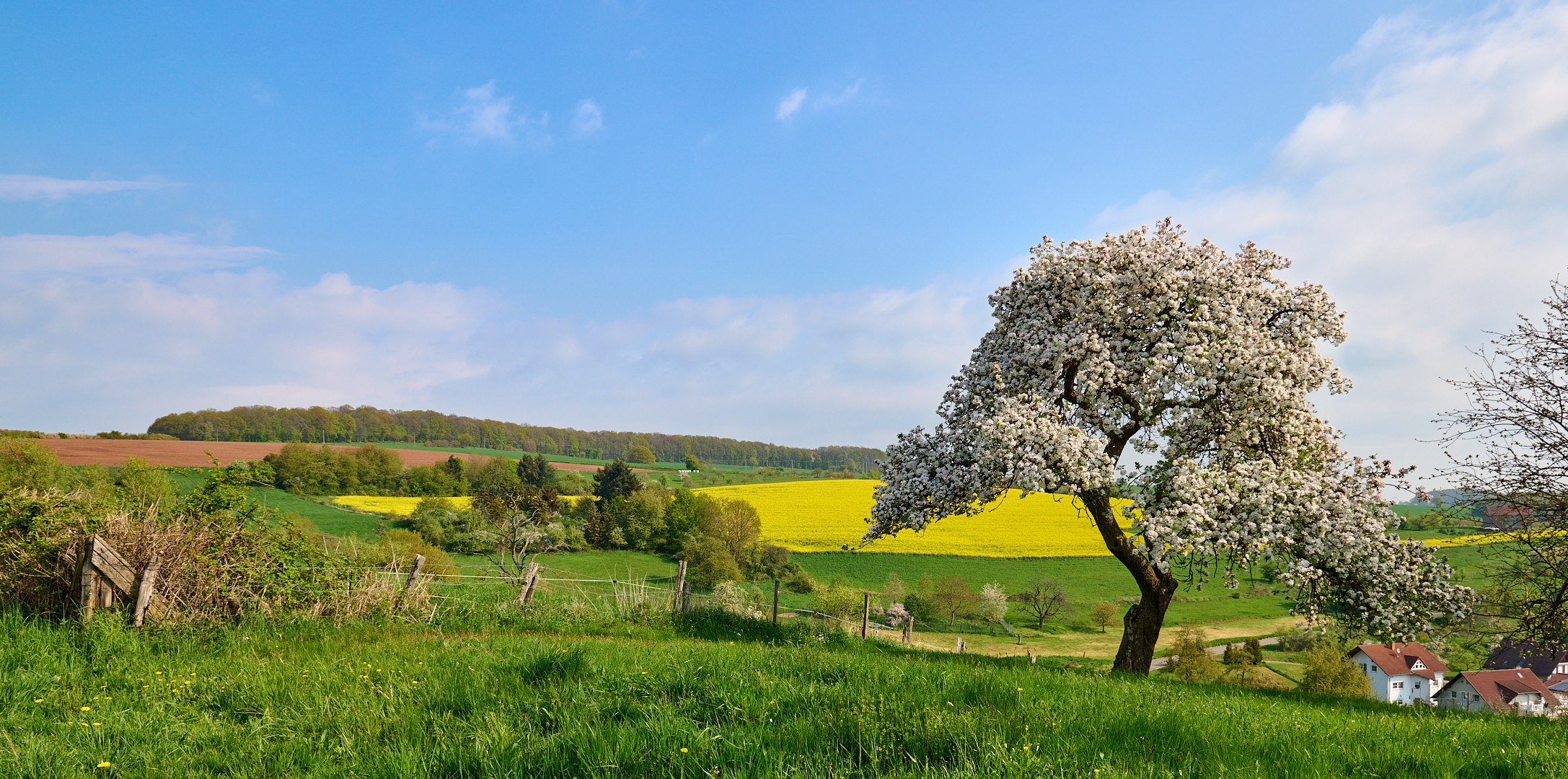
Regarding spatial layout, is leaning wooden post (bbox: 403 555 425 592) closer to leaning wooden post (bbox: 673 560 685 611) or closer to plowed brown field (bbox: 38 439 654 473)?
leaning wooden post (bbox: 673 560 685 611)

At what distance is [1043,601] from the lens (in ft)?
184

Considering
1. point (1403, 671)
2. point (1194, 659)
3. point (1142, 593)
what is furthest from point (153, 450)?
point (1403, 671)

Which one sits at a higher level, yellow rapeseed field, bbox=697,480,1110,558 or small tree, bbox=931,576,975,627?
yellow rapeseed field, bbox=697,480,1110,558

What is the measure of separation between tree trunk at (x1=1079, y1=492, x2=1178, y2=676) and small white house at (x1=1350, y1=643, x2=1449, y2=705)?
6045cm

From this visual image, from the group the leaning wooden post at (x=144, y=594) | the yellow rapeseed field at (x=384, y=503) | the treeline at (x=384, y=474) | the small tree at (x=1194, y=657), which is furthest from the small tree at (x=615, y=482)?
the leaning wooden post at (x=144, y=594)

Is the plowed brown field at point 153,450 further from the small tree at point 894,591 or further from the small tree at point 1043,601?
the small tree at point 1043,601

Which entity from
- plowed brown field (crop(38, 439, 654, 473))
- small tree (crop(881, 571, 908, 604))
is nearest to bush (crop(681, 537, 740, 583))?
small tree (crop(881, 571, 908, 604))

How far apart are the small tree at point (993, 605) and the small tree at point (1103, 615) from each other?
6.35m

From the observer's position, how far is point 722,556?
62.5 m

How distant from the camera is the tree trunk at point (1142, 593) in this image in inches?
635

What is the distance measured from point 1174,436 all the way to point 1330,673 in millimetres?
41712

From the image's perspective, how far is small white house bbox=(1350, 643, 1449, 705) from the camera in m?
61.3

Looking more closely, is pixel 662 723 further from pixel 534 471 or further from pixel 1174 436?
pixel 534 471

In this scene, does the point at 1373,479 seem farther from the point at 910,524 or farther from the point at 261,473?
the point at 261,473
